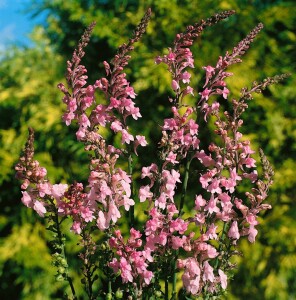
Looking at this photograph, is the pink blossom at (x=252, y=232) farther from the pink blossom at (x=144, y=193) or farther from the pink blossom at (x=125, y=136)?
the pink blossom at (x=125, y=136)

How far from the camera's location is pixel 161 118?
10.3 ft

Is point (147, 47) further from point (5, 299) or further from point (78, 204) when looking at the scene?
point (78, 204)

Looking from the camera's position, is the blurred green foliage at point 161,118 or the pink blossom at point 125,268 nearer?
the pink blossom at point 125,268

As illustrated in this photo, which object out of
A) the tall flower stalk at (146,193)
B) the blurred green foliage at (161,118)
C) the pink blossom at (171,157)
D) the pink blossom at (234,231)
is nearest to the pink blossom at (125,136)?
the tall flower stalk at (146,193)

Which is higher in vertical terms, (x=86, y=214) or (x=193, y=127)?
(x=193, y=127)

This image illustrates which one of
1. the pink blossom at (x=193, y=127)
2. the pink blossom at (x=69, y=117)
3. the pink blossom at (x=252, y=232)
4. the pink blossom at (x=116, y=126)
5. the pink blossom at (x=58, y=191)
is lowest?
the pink blossom at (x=252, y=232)

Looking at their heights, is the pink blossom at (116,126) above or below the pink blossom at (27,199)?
above

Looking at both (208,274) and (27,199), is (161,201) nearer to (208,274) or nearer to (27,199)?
(208,274)

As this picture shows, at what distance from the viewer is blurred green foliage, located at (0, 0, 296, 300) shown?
307 centimetres

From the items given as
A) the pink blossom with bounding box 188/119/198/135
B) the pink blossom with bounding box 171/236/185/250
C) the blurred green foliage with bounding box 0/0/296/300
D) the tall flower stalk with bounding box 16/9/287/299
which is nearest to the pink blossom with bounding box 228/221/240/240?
the tall flower stalk with bounding box 16/9/287/299

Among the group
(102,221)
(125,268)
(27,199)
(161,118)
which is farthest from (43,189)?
(161,118)

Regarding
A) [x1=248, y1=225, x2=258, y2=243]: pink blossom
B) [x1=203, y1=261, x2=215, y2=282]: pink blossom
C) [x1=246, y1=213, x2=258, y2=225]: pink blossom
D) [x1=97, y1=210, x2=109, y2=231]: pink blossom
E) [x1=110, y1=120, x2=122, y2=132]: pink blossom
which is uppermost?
[x1=110, y1=120, x2=122, y2=132]: pink blossom

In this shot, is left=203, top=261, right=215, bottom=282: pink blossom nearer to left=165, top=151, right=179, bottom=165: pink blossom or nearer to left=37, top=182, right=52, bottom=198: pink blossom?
left=165, top=151, right=179, bottom=165: pink blossom

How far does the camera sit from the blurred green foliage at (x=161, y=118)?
307 cm
